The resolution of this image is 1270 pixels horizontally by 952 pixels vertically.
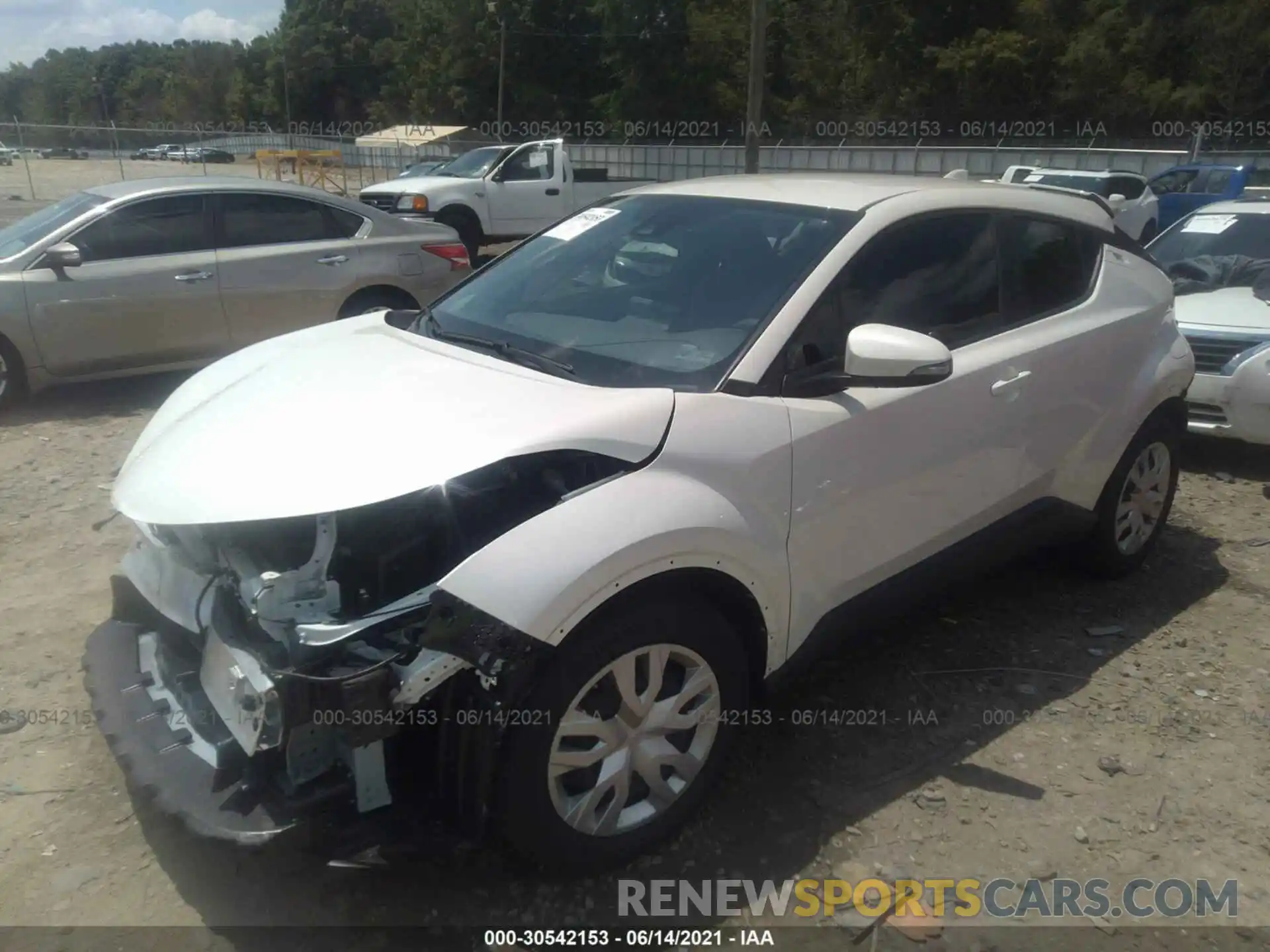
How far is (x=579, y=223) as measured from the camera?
12.5ft

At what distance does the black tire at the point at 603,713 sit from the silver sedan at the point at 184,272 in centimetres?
573

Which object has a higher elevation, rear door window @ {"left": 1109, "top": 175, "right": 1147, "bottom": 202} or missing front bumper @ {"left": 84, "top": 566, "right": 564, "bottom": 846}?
rear door window @ {"left": 1109, "top": 175, "right": 1147, "bottom": 202}

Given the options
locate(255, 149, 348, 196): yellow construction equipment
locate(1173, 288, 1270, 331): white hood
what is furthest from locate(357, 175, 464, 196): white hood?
locate(255, 149, 348, 196): yellow construction equipment

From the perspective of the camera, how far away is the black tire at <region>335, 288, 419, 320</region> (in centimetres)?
777

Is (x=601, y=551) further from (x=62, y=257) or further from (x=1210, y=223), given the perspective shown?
(x=1210, y=223)

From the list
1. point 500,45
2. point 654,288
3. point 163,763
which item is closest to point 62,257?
point 654,288

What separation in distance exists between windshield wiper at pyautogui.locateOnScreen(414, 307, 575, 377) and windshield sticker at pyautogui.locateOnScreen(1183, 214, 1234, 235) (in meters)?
6.59

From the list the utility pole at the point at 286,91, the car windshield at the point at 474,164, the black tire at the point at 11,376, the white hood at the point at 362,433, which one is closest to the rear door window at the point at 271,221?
the black tire at the point at 11,376

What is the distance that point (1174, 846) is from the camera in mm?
2910

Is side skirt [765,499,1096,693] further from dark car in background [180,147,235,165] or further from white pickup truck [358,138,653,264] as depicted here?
dark car in background [180,147,235,165]

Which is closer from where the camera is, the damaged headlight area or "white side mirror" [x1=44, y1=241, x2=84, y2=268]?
the damaged headlight area

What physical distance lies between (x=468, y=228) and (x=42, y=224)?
8.02 m

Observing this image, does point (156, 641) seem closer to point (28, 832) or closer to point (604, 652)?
point (28, 832)

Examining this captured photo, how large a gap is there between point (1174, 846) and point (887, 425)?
148cm
